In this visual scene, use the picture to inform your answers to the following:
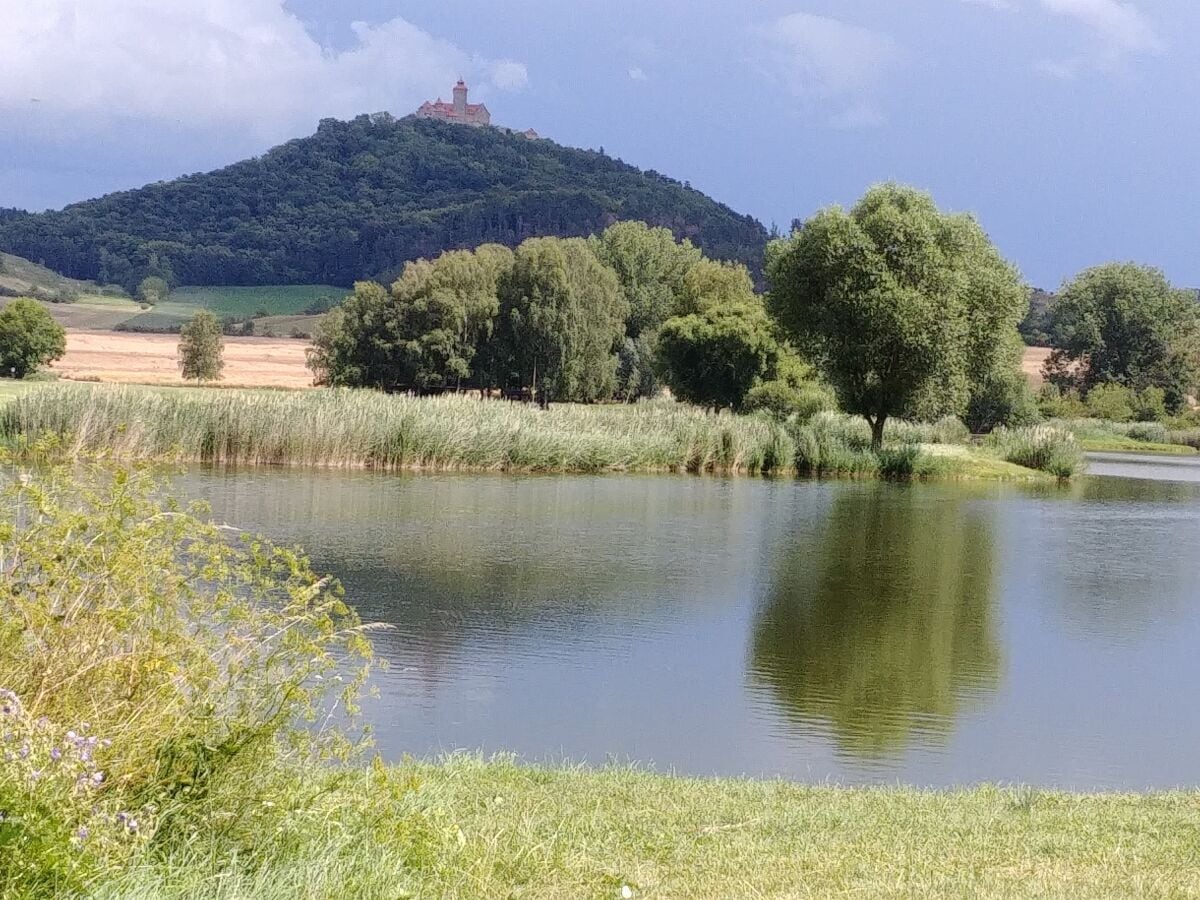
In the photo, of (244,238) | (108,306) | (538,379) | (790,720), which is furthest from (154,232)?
(790,720)

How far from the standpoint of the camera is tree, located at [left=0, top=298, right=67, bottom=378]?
183 ft

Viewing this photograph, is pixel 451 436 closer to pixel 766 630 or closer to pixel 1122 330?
pixel 766 630

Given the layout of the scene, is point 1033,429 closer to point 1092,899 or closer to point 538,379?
point 538,379

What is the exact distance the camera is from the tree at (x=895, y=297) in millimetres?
35750

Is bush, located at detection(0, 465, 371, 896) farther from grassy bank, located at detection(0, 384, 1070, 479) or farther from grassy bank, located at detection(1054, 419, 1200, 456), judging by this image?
grassy bank, located at detection(1054, 419, 1200, 456)

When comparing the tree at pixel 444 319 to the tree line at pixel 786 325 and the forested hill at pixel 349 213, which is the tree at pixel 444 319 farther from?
the forested hill at pixel 349 213

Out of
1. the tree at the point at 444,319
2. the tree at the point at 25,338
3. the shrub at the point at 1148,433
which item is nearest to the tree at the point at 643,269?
the tree at the point at 444,319

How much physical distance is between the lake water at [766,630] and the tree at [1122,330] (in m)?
62.7

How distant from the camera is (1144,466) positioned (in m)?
50.8

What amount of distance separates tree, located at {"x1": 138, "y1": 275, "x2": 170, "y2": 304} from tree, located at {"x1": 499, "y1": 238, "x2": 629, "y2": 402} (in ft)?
215

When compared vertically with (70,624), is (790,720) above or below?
below

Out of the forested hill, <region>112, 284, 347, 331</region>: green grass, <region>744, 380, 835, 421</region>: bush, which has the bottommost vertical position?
<region>744, 380, 835, 421</region>: bush

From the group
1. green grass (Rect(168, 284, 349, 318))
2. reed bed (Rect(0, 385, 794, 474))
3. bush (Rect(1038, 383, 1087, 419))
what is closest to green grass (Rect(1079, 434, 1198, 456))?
Result: bush (Rect(1038, 383, 1087, 419))

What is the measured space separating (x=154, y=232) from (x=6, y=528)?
137m
